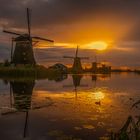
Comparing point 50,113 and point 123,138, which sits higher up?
point 123,138

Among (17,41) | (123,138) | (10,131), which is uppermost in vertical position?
(17,41)

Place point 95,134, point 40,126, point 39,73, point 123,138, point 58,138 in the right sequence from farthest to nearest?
1. point 39,73
2. point 40,126
3. point 95,134
4. point 58,138
5. point 123,138

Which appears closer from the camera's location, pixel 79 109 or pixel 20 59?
pixel 79 109

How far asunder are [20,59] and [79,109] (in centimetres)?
4134

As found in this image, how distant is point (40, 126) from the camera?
11953 millimetres

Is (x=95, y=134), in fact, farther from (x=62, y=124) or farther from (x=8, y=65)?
(x=8, y=65)

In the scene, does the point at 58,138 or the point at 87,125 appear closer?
the point at 58,138

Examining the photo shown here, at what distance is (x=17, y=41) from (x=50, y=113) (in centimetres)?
4402

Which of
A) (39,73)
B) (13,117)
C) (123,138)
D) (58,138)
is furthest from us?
(39,73)

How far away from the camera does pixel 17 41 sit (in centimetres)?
5725

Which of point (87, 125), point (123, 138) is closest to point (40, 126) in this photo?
point (87, 125)

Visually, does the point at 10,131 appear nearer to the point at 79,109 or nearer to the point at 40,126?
the point at 40,126

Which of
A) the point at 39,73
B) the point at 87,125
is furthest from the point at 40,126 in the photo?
the point at 39,73

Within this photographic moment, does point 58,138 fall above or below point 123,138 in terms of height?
below
